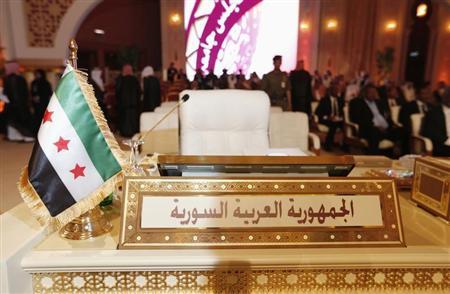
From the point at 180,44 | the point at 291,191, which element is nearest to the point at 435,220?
the point at 291,191

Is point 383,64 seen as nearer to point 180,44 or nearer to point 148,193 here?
point 180,44

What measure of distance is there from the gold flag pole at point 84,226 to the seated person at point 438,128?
384 centimetres

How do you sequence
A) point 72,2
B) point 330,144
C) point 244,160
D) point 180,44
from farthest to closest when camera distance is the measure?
1. point 180,44
2. point 72,2
3. point 330,144
4. point 244,160

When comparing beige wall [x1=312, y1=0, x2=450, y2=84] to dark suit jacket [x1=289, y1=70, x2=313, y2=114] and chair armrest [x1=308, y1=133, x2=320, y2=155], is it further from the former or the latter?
chair armrest [x1=308, y1=133, x2=320, y2=155]

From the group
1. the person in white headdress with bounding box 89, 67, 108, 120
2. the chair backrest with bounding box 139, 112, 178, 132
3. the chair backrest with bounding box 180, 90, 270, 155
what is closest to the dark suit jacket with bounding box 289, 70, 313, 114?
the person in white headdress with bounding box 89, 67, 108, 120

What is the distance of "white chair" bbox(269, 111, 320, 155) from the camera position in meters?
3.33

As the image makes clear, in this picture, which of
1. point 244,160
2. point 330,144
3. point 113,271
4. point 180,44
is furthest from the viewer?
point 180,44

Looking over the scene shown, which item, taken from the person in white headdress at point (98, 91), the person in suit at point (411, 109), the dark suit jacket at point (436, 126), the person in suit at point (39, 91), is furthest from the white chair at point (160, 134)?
the person in suit at point (39, 91)

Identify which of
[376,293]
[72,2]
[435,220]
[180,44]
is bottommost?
[376,293]

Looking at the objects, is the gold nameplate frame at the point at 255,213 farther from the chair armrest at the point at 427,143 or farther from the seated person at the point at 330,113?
the seated person at the point at 330,113

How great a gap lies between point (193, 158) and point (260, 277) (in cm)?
39

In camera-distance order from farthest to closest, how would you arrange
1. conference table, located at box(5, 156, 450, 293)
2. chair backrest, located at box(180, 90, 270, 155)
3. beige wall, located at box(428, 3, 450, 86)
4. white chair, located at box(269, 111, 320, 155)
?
beige wall, located at box(428, 3, 450, 86), white chair, located at box(269, 111, 320, 155), chair backrest, located at box(180, 90, 270, 155), conference table, located at box(5, 156, 450, 293)

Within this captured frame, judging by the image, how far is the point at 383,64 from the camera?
9477 mm

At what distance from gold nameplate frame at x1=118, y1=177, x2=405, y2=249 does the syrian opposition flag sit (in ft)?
0.37
